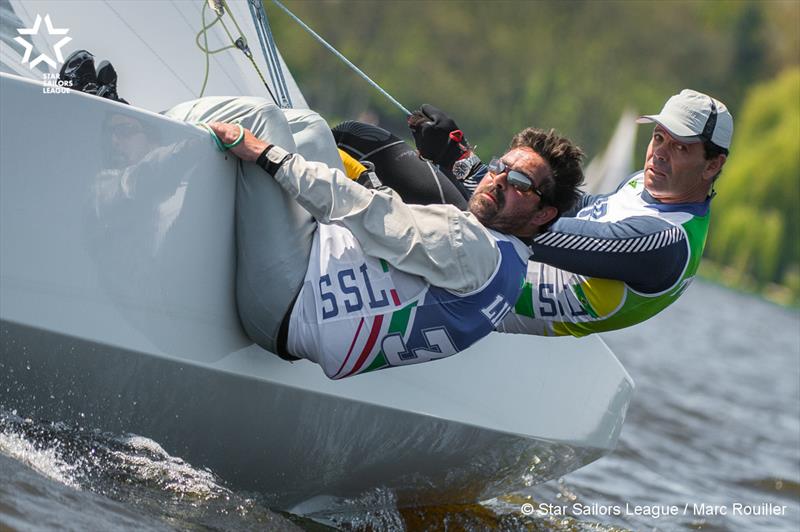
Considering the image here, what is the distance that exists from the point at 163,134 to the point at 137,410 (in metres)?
0.58

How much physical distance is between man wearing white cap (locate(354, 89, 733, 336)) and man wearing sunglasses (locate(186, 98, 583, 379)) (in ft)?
1.28

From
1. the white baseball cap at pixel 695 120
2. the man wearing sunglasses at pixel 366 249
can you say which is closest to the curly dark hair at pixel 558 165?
the man wearing sunglasses at pixel 366 249

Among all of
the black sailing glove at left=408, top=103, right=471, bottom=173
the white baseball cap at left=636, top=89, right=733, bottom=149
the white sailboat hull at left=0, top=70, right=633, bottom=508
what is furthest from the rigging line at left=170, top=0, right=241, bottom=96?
the white baseball cap at left=636, top=89, right=733, bottom=149

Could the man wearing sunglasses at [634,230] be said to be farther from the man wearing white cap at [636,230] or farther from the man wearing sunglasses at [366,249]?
the man wearing sunglasses at [366,249]

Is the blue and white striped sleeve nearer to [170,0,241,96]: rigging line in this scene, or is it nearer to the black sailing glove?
the black sailing glove

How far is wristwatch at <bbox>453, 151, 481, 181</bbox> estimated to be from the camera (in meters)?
3.17

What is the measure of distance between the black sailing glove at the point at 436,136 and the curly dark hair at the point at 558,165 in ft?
1.75

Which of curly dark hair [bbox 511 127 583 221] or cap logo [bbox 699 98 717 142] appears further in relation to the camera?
cap logo [bbox 699 98 717 142]

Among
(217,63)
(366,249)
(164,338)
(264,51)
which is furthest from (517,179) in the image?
(217,63)

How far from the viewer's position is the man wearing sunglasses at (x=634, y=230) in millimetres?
2887

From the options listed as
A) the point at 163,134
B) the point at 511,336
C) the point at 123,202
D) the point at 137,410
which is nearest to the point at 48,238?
the point at 123,202

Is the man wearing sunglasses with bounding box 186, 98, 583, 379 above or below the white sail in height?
above

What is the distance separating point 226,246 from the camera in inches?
96.4

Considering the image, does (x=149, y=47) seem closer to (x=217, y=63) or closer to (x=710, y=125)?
(x=217, y=63)
